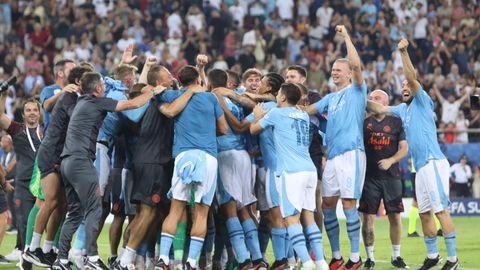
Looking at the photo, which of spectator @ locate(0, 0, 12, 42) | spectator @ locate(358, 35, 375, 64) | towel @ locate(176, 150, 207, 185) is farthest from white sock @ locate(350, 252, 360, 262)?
spectator @ locate(0, 0, 12, 42)

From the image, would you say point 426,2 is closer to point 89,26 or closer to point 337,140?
point 89,26

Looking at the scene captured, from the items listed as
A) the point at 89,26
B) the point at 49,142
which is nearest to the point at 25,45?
the point at 89,26

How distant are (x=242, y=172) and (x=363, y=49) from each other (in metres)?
15.1

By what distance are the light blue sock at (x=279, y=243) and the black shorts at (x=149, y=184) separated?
1.53 meters


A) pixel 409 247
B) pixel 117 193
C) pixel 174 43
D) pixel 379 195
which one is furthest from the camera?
pixel 174 43

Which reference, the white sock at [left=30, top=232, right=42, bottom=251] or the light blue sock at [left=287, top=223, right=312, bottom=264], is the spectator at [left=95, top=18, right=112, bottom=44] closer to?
the white sock at [left=30, top=232, right=42, bottom=251]

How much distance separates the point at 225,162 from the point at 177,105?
1109mm

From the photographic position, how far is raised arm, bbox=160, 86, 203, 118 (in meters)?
7.71

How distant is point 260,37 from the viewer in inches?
867

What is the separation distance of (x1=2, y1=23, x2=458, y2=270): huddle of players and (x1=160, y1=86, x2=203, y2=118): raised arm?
0.04 feet

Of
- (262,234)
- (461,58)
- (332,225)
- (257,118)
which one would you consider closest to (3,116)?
(257,118)

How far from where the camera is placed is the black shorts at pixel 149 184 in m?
7.86

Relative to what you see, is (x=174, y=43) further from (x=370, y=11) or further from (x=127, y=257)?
(x=127, y=257)

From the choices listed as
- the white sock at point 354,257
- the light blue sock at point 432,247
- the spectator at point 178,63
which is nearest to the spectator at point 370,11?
the spectator at point 178,63
